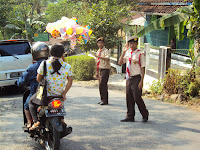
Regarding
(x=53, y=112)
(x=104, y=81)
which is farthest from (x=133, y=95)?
(x=53, y=112)

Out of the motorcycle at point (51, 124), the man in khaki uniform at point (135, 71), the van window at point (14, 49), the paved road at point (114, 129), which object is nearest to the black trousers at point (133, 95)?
the man in khaki uniform at point (135, 71)

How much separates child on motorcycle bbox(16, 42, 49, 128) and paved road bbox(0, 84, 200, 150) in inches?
27.6

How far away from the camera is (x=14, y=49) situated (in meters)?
9.30

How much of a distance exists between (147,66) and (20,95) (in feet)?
17.9

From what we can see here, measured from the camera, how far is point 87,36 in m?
8.51

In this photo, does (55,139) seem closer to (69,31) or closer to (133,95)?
(133,95)

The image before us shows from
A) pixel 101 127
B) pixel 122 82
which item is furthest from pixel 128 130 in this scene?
pixel 122 82

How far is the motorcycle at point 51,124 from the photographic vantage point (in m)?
4.13

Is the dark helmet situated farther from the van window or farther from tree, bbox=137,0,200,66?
the van window

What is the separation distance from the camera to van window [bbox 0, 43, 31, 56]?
9.14 m

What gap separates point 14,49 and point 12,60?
446mm

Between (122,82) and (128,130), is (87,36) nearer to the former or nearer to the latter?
(128,130)

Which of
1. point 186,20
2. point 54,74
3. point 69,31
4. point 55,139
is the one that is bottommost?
point 55,139

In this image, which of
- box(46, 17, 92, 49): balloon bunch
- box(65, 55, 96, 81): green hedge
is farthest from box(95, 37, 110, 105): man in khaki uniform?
box(65, 55, 96, 81): green hedge
